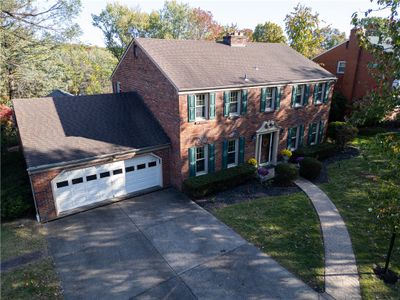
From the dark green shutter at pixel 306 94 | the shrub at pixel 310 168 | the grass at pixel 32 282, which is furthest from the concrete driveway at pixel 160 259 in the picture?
the dark green shutter at pixel 306 94

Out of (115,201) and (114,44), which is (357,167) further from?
(114,44)

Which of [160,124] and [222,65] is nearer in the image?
[160,124]

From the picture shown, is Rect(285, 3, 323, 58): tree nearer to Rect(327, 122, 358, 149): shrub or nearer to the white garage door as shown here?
Rect(327, 122, 358, 149): shrub

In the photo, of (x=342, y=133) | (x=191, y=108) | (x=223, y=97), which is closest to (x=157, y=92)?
(x=191, y=108)

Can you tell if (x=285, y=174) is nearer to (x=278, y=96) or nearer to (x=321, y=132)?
(x=278, y=96)

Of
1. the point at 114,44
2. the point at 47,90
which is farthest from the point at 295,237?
the point at 114,44

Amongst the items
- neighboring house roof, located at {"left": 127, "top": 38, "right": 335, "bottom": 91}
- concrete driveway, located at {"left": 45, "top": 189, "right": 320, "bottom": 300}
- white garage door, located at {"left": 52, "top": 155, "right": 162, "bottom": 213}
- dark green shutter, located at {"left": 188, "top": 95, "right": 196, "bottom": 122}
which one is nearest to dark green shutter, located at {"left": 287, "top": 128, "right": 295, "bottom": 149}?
neighboring house roof, located at {"left": 127, "top": 38, "right": 335, "bottom": 91}
